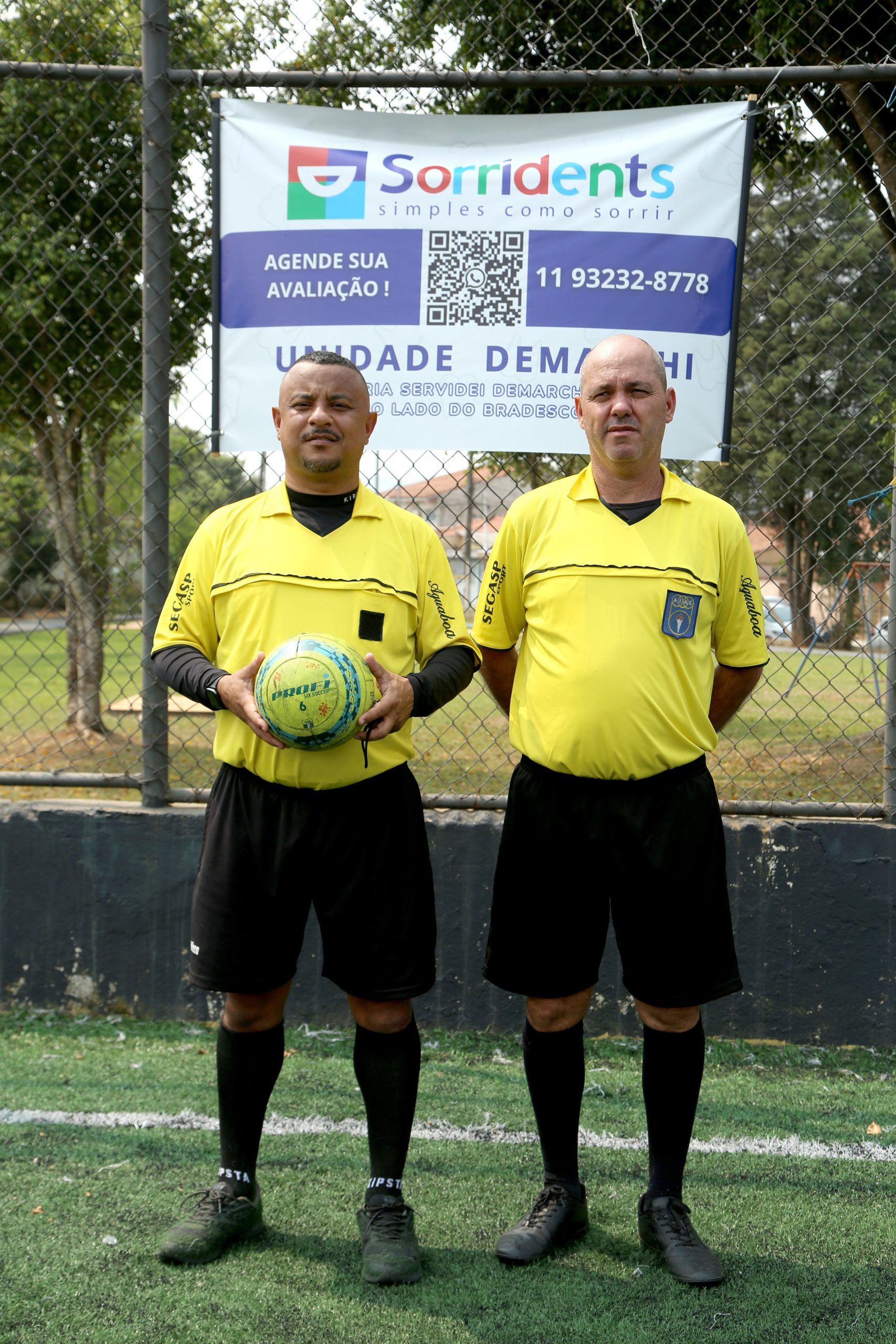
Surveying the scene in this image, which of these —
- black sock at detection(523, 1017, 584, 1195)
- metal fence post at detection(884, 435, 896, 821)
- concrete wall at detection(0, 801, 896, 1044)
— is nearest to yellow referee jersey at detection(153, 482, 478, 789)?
black sock at detection(523, 1017, 584, 1195)

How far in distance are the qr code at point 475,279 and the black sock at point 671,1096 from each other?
2503 millimetres

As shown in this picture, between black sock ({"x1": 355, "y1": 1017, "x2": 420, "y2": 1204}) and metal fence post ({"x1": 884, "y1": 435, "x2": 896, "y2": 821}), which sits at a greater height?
metal fence post ({"x1": 884, "y1": 435, "x2": 896, "y2": 821})

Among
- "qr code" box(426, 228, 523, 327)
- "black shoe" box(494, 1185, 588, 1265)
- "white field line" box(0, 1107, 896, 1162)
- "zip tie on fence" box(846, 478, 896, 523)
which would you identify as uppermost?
"qr code" box(426, 228, 523, 327)

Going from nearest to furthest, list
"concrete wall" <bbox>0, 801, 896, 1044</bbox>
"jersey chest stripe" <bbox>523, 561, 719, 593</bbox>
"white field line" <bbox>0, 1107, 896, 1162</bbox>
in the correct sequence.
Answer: "jersey chest stripe" <bbox>523, 561, 719, 593</bbox>, "white field line" <bbox>0, 1107, 896, 1162</bbox>, "concrete wall" <bbox>0, 801, 896, 1044</bbox>

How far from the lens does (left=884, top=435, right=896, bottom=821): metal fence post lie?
13.1ft

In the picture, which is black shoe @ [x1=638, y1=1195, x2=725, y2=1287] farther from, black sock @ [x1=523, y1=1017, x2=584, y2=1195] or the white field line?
the white field line

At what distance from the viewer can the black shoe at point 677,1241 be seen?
8.57 feet

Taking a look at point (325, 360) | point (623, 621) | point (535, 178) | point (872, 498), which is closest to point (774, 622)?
point (872, 498)

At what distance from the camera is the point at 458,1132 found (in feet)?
11.1

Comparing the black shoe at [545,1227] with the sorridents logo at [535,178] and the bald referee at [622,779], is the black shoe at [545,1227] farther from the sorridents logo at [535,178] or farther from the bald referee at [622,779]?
the sorridents logo at [535,178]

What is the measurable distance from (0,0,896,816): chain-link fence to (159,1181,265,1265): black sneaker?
5.55ft

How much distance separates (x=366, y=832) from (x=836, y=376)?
11.2 ft

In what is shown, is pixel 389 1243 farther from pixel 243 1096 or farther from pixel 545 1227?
pixel 243 1096

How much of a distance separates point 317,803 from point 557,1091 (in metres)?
1.00
